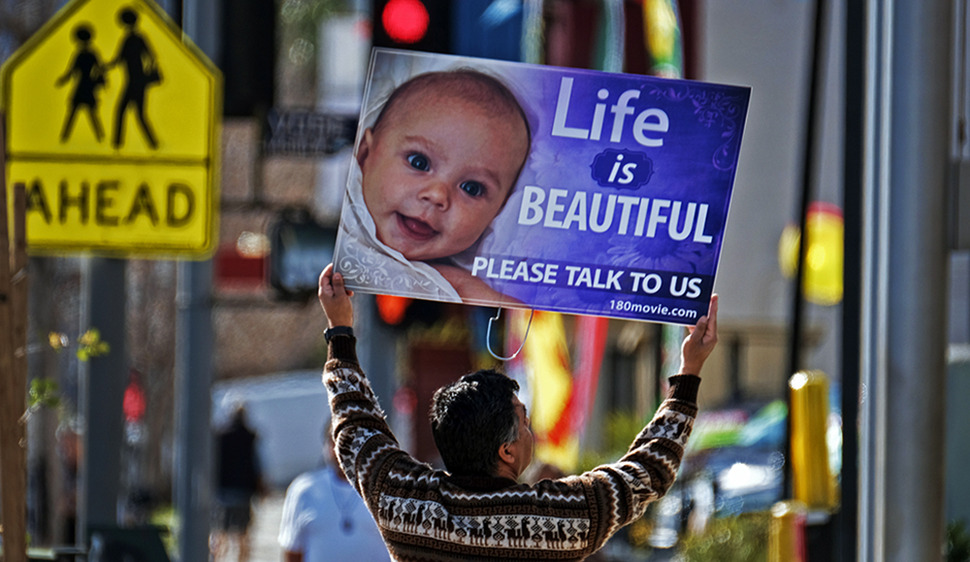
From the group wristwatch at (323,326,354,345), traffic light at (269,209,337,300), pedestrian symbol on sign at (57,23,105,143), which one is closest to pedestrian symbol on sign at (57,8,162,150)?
pedestrian symbol on sign at (57,23,105,143)

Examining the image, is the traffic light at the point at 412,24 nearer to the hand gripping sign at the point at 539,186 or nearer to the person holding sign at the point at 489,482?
the hand gripping sign at the point at 539,186

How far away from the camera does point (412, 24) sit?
8.34m

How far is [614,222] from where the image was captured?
3.59 m

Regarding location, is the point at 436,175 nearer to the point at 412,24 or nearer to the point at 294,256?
the point at 412,24

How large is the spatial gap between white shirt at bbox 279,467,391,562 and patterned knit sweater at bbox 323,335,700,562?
2.69 metres

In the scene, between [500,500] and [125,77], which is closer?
[500,500]

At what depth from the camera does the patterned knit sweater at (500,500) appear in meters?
3.08

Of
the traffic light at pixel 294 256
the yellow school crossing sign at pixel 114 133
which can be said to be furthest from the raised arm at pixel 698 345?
the traffic light at pixel 294 256

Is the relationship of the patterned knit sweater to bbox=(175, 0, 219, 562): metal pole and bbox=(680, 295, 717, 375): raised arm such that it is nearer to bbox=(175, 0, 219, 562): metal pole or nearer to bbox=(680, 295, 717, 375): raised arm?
bbox=(680, 295, 717, 375): raised arm

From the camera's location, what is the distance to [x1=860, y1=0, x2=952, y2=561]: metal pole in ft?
13.9

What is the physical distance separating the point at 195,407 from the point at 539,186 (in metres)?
6.05

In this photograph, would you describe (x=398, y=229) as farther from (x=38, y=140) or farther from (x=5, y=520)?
(x=38, y=140)

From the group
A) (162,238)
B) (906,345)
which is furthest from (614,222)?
(162,238)

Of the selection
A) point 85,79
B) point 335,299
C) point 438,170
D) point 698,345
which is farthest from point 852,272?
point 85,79
